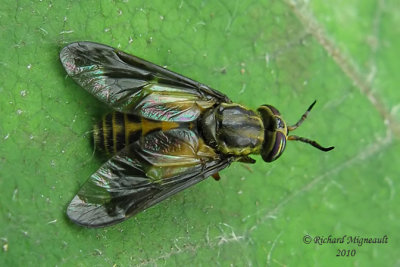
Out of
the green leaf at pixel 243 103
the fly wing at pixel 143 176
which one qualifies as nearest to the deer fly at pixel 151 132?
the fly wing at pixel 143 176

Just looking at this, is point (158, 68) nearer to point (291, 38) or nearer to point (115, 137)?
point (115, 137)

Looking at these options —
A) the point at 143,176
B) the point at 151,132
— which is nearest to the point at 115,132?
the point at 151,132

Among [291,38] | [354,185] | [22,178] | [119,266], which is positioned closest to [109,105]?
[22,178]

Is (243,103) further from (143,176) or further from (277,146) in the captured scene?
(143,176)

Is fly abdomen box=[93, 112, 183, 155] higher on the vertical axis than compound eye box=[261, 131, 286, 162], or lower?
lower

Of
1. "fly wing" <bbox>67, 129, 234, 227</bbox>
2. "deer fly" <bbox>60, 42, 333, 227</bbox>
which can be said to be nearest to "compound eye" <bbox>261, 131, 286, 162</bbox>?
"deer fly" <bbox>60, 42, 333, 227</bbox>

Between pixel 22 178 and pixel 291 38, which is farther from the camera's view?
pixel 291 38

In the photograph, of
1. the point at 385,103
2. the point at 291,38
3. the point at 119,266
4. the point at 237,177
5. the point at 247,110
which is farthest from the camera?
the point at 385,103

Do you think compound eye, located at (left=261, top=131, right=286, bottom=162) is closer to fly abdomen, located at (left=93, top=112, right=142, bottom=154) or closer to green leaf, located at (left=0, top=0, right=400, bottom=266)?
green leaf, located at (left=0, top=0, right=400, bottom=266)
